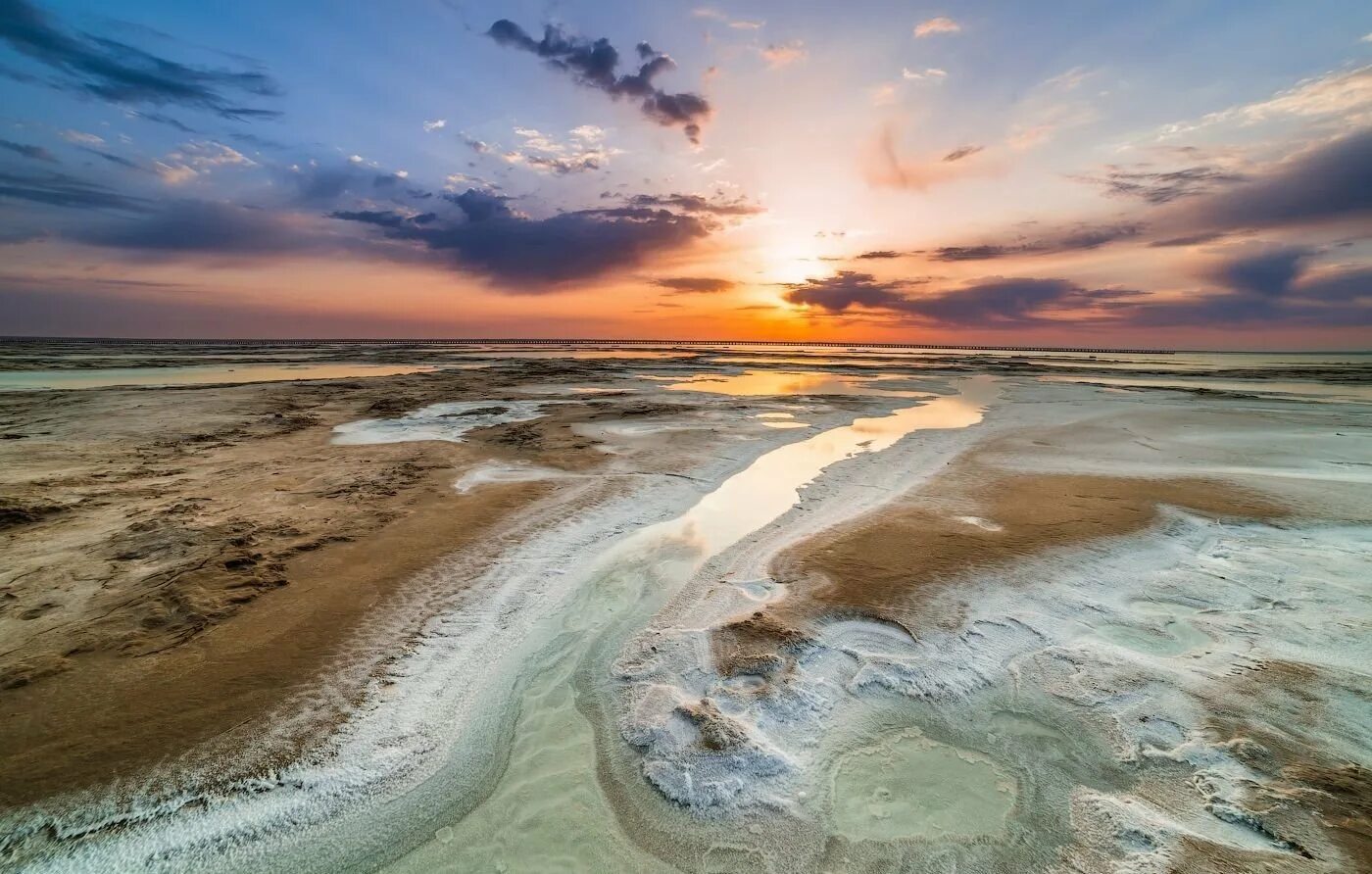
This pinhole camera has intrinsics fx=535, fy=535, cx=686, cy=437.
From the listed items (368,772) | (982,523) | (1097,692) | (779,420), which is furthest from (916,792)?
(779,420)

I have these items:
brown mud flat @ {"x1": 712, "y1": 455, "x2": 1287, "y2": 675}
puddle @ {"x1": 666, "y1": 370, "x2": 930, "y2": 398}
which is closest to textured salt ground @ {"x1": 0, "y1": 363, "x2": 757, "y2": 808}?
brown mud flat @ {"x1": 712, "y1": 455, "x2": 1287, "y2": 675}

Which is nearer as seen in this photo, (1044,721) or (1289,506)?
(1044,721)

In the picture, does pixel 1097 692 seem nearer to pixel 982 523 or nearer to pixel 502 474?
pixel 982 523

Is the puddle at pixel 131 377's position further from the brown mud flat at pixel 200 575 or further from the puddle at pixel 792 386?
the puddle at pixel 792 386

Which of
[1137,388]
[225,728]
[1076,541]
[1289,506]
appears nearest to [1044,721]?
[1076,541]

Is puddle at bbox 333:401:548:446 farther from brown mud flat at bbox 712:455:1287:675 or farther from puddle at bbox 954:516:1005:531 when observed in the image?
puddle at bbox 954:516:1005:531

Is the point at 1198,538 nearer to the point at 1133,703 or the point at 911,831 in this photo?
the point at 1133,703
